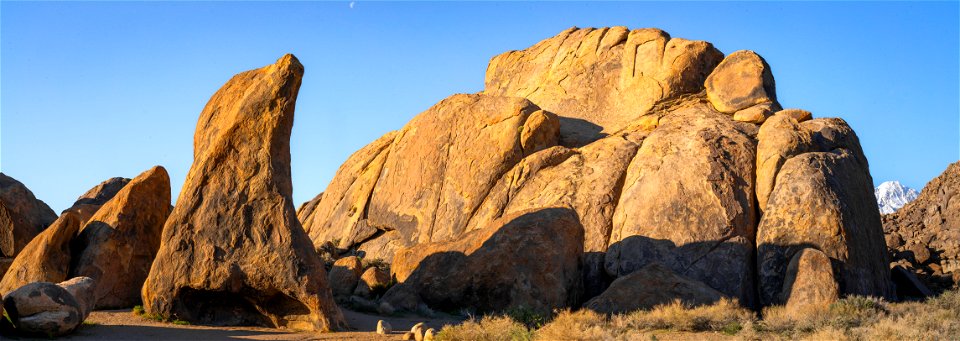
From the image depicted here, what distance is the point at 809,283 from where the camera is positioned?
1992 cm

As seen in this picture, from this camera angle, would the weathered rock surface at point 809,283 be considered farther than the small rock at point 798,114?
No

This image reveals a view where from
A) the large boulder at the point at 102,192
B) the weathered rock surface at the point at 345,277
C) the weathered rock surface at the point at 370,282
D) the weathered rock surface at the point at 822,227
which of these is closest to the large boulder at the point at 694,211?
the weathered rock surface at the point at 822,227

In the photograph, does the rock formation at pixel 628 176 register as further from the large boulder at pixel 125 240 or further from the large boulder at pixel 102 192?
the large boulder at pixel 102 192

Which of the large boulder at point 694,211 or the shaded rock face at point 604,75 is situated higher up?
the shaded rock face at point 604,75

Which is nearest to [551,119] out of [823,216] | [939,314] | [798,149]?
[798,149]

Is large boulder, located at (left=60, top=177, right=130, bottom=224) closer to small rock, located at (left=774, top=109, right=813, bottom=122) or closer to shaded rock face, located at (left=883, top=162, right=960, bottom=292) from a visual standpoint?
small rock, located at (left=774, top=109, right=813, bottom=122)

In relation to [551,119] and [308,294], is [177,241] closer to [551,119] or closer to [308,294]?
[308,294]

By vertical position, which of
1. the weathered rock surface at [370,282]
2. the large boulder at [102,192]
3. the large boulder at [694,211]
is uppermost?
the large boulder at [102,192]

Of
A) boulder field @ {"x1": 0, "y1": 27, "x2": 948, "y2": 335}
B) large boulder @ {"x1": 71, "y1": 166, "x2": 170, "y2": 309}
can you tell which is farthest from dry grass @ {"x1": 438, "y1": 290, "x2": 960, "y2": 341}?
large boulder @ {"x1": 71, "y1": 166, "x2": 170, "y2": 309}

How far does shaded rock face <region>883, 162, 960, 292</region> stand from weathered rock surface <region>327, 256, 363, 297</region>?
16.9 meters

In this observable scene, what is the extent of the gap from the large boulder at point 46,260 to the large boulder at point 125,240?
27 cm

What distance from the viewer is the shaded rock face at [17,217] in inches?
927

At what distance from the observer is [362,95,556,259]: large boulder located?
27.6 metres

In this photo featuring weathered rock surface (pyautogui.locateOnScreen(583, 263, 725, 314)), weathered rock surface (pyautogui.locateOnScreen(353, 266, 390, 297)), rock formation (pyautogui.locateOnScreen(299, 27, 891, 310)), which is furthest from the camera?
rock formation (pyautogui.locateOnScreen(299, 27, 891, 310))
